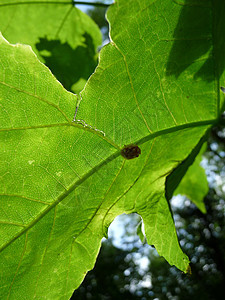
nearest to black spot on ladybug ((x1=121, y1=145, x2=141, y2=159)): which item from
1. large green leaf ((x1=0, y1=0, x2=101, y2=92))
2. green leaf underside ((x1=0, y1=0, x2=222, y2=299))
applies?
green leaf underside ((x1=0, y1=0, x2=222, y2=299))

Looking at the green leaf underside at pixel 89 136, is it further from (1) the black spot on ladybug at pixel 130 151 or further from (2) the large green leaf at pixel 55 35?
(2) the large green leaf at pixel 55 35

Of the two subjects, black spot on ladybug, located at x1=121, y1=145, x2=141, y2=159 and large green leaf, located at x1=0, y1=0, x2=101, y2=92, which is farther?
large green leaf, located at x1=0, y1=0, x2=101, y2=92

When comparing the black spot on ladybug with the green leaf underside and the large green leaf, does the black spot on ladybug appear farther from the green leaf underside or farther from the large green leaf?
the large green leaf

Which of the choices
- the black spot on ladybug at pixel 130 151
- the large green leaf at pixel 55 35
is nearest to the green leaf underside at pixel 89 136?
the black spot on ladybug at pixel 130 151

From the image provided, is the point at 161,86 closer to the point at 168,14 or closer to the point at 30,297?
the point at 168,14

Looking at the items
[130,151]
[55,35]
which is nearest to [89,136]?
[130,151]
